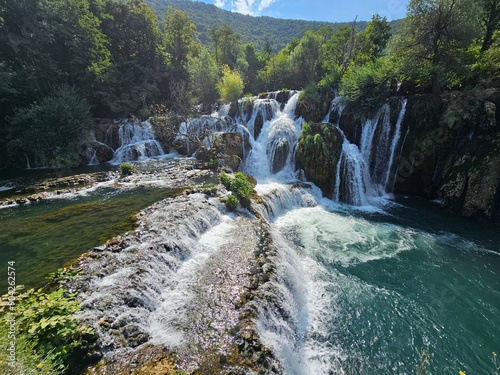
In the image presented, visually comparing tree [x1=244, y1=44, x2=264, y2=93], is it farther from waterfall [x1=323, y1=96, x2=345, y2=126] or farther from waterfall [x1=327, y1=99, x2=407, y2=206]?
waterfall [x1=327, y1=99, x2=407, y2=206]

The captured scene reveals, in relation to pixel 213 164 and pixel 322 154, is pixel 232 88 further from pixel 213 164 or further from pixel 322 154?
pixel 322 154

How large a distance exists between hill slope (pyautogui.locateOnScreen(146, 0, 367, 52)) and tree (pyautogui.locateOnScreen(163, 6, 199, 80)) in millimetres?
97295

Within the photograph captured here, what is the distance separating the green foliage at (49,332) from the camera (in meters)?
3.41

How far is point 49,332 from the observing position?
3.92m

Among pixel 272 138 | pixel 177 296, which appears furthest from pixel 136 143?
pixel 177 296

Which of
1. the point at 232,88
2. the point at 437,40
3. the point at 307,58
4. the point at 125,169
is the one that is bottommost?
the point at 125,169

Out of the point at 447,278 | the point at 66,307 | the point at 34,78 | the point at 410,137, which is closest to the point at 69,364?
the point at 66,307

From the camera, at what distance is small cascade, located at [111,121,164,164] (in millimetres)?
23484

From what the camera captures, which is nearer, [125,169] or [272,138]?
[125,169]

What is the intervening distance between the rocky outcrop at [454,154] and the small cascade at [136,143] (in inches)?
902

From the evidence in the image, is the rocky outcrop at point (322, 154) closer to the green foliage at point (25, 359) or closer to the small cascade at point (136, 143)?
the green foliage at point (25, 359)

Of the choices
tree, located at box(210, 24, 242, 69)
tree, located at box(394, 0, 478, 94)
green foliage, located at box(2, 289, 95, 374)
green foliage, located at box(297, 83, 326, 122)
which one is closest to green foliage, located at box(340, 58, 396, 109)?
tree, located at box(394, 0, 478, 94)

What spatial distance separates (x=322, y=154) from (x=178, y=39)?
36.3 metres

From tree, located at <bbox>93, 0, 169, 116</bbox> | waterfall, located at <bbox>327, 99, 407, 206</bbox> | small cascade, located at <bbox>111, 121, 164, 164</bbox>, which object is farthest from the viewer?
tree, located at <bbox>93, 0, 169, 116</bbox>
